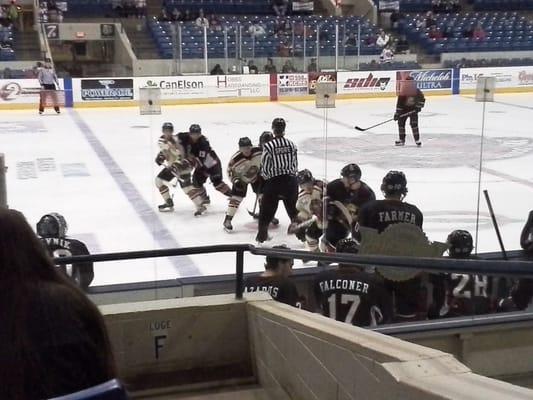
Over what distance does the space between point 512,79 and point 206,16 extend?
29.4ft

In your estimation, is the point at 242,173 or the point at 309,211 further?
the point at 242,173

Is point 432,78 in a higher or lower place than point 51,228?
higher

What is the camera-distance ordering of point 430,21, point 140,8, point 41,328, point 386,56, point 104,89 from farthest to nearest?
point 430,21 → point 140,8 → point 386,56 → point 104,89 → point 41,328

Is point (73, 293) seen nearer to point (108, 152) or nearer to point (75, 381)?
point (75, 381)

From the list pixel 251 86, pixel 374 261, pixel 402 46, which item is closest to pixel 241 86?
pixel 251 86

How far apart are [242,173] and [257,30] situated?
12.0 metres

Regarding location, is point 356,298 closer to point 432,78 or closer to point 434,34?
point 432,78

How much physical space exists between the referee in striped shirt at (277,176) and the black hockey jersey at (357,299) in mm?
3129

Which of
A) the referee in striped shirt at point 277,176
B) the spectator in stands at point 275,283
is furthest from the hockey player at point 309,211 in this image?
the spectator in stands at point 275,283

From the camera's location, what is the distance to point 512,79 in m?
17.4

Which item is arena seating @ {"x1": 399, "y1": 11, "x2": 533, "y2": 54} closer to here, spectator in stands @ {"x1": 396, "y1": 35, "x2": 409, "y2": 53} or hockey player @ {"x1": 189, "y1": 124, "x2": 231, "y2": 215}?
spectator in stands @ {"x1": 396, "y1": 35, "x2": 409, "y2": 53}

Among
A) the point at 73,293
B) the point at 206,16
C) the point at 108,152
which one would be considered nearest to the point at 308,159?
the point at 108,152

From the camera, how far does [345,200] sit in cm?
555

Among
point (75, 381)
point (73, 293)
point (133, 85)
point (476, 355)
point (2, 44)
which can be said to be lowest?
point (476, 355)
